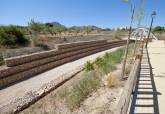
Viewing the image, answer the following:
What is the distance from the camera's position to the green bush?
17769mm

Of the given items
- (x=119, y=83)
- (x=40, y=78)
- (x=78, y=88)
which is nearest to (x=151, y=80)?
(x=119, y=83)

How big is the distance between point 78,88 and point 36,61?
6015 mm

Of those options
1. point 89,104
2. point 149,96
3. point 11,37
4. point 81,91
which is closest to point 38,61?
point 81,91

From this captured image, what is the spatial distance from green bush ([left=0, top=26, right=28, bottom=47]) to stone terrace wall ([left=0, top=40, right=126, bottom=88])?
5497mm

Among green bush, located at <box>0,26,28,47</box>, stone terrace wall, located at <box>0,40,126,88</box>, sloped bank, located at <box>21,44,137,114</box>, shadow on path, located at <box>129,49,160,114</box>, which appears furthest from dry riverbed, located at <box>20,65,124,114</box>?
green bush, located at <box>0,26,28,47</box>

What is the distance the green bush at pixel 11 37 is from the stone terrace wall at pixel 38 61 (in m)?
5.50

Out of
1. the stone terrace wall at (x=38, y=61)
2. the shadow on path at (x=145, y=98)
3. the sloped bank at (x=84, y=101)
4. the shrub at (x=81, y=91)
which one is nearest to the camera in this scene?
the shadow on path at (x=145, y=98)

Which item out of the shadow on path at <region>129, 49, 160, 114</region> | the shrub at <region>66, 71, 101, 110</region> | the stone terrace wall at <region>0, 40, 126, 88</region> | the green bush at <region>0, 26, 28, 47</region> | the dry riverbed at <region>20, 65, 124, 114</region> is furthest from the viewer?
the green bush at <region>0, 26, 28, 47</region>

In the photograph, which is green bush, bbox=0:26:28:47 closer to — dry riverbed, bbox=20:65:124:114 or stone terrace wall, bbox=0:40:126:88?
stone terrace wall, bbox=0:40:126:88

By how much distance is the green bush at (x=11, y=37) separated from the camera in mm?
17769

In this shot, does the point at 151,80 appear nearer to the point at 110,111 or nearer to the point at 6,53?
the point at 110,111

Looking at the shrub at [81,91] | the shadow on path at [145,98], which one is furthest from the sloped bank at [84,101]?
the shadow on path at [145,98]

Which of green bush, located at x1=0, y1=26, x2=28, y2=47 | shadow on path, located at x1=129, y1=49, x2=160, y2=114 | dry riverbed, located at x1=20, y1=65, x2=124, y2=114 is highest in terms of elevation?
green bush, located at x1=0, y1=26, x2=28, y2=47

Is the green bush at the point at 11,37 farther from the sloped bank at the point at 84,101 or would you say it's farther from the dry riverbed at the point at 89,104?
the dry riverbed at the point at 89,104
